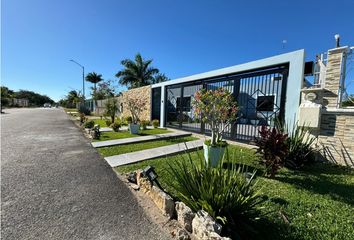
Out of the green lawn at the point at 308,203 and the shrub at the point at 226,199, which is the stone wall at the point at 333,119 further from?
the shrub at the point at 226,199

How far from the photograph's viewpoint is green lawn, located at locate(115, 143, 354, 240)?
94.0 inches

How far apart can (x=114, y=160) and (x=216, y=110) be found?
3557 mm

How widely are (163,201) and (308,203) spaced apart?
100 inches

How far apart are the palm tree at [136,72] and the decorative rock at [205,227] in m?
27.0

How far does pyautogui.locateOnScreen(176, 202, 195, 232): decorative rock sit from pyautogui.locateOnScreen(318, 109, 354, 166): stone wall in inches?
205

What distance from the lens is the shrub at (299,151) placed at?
16.5 ft

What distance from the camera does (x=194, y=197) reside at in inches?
106

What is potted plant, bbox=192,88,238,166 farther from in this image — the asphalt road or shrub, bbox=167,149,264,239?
the asphalt road

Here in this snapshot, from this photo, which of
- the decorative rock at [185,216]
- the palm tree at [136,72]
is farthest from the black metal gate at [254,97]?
the palm tree at [136,72]

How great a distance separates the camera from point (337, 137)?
518cm

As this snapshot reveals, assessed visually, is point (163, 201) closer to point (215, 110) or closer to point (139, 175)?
point (139, 175)

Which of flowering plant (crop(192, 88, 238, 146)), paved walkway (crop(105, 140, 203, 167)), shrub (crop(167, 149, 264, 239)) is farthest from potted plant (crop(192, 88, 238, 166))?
shrub (crop(167, 149, 264, 239))

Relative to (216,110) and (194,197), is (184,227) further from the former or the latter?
(216,110)

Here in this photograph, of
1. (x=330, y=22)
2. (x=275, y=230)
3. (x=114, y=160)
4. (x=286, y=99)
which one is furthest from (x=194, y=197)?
(x=330, y=22)
